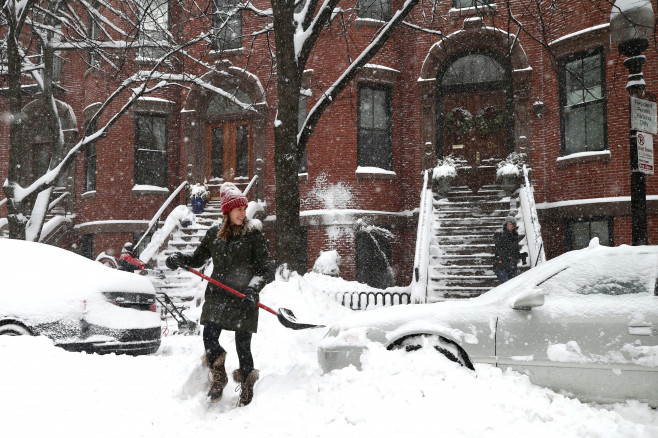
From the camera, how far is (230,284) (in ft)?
15.8

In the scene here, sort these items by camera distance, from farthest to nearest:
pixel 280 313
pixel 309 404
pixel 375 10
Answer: pixel 375 10 < pixel 280 313 < pixel 309 404

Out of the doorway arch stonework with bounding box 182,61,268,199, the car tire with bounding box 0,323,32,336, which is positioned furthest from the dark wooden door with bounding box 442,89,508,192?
the car tire with bounding box 0,323,32,336

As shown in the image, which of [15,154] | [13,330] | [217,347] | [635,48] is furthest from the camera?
[15,154]

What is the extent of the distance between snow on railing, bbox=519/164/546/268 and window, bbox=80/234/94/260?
14093 millimetres

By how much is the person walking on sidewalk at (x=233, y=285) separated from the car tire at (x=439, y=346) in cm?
134

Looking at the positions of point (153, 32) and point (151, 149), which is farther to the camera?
point (151, 149)

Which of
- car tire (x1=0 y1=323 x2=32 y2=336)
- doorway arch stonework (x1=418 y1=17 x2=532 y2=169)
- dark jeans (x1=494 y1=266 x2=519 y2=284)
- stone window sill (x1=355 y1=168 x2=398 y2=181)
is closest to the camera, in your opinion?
car tire (x1=0 y1=323 x2=32 y2=336)

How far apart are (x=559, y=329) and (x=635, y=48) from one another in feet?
14.0

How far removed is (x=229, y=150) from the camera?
59.3ft

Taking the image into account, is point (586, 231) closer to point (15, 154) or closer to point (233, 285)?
point (233, 285)

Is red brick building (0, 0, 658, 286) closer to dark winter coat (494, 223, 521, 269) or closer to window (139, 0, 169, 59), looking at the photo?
window (139, 0, 169, 59)

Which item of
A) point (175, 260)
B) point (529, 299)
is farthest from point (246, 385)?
point (529, 299)

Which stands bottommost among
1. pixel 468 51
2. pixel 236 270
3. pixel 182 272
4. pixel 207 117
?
pixel 182 272

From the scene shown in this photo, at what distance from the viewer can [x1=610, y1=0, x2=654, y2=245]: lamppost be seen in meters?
6.47
